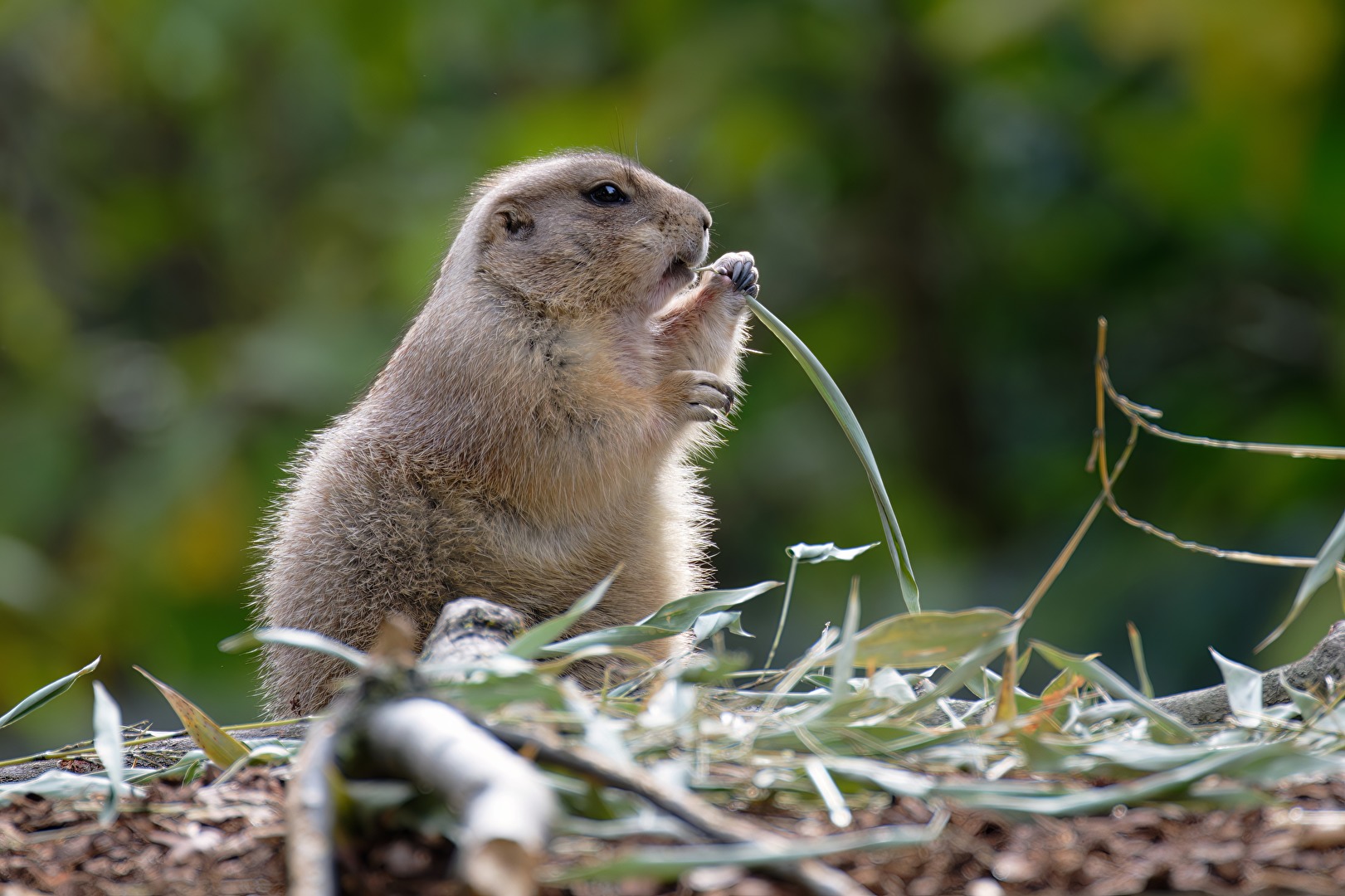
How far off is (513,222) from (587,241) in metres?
0.35

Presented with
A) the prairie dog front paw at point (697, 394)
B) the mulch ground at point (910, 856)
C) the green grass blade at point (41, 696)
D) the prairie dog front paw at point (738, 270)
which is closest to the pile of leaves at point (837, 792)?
the mulch ground at point (910, 856)

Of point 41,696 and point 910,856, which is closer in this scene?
point 910,856

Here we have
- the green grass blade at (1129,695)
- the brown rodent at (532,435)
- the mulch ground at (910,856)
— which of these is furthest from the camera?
the brown rodent at (532,435)

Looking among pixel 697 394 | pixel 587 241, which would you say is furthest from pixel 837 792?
pixel 587 241

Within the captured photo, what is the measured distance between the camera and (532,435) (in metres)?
5.04

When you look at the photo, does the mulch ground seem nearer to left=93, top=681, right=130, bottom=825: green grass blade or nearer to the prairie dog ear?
left=93, top=681, right=130, bottom=825: green grass blade

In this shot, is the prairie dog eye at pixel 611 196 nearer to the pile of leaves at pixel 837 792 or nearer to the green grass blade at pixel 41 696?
the pile of leaves at pixel 837 792

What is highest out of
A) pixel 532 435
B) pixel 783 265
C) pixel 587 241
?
pixel 783 265

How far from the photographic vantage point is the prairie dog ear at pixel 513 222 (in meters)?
5.64

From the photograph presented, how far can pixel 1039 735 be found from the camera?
2.95 meters

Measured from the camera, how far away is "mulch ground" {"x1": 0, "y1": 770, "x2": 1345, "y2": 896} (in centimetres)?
232

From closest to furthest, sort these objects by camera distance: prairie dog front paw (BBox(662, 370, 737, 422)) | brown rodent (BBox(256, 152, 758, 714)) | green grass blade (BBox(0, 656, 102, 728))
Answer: green grass blade (BBox(0, 656, 102, 728)), brown rodent (BBox(256, 152, 758, 714)), prairie dog front paw (BBox(662, 370, 737, 422))

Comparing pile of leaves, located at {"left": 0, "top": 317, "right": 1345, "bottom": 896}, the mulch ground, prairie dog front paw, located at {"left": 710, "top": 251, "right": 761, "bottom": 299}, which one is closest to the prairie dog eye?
prairie dog front paw, located at {"left": 710, "top": 251, "right": 761, "bottom": 299}

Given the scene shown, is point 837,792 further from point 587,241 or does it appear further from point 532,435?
point 587,241
